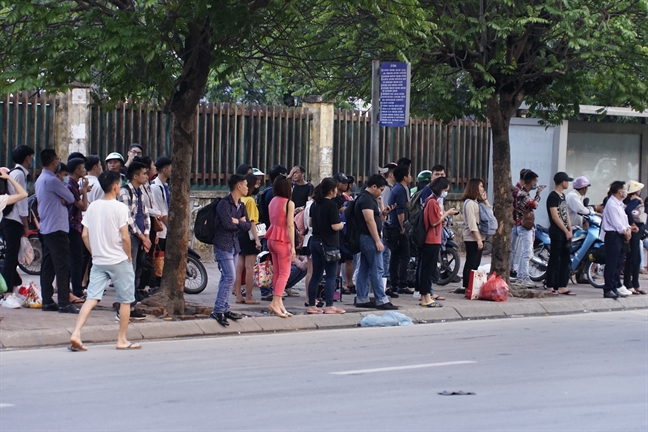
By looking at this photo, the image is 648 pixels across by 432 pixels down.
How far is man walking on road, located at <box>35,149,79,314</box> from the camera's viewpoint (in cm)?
1137

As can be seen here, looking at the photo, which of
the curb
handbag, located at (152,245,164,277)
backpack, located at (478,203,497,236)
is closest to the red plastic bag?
the curb

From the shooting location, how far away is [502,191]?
1512cm

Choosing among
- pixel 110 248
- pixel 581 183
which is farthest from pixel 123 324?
pixel 581 183

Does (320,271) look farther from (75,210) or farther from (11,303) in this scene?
(11,303)

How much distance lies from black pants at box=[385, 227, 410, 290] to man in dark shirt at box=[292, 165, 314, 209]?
1378mm

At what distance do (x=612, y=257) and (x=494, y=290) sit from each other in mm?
2125

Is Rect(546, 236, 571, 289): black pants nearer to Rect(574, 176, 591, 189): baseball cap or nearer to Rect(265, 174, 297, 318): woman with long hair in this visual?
Rect(574, 176, 591, 189): baseball cap

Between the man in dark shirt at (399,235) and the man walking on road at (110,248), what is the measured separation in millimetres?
5719

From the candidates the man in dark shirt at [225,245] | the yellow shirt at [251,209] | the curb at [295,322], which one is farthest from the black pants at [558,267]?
the man in dark shirt at [225,245]

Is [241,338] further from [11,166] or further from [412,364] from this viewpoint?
[11,166]

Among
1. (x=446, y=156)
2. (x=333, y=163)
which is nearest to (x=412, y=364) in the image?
(x=333, y=163)

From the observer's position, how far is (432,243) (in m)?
13.5

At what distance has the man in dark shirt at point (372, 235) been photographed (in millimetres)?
12695

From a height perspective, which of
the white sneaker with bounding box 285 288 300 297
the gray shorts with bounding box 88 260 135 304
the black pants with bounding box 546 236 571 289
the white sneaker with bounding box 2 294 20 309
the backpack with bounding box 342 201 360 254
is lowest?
the white sneaker with bounding box 285 288 300 297
